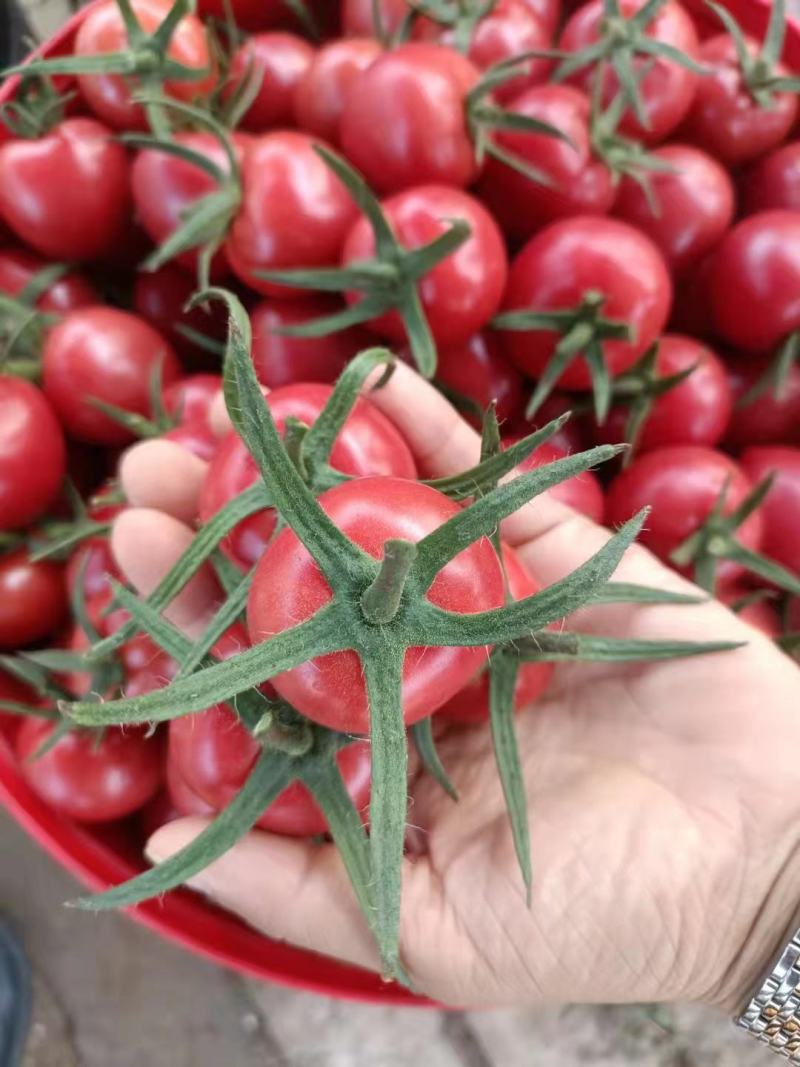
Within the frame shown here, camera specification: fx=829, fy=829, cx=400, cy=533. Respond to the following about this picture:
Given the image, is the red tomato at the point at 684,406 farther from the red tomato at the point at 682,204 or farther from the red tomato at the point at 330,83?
the red tomato at the point at 330,83

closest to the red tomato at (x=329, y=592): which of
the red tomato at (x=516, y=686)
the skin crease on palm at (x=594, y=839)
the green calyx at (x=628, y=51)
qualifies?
the red tomato at (x=516, y=686)

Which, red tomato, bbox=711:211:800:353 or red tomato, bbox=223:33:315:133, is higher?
red tomato, bbox=223:33:315:133

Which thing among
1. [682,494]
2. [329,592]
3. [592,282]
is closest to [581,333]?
[592,282]

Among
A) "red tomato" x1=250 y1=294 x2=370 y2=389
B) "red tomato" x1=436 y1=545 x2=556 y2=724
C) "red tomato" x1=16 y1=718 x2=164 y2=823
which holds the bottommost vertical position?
"red tomato" x1=16 y1=718 x2=164 y2=823

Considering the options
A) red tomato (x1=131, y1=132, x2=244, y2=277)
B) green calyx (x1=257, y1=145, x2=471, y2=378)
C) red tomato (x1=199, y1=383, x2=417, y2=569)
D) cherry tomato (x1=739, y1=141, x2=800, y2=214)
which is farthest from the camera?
cherry tomato (x1=739, y1=141, x2=800, y2=214)

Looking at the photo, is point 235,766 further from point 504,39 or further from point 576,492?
point 504,39

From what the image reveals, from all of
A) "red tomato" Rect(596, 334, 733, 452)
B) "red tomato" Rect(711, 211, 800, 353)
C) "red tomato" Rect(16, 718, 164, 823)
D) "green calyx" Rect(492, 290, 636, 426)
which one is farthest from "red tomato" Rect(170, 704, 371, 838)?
"red tomato" Rect(711, 211, 800, 353)

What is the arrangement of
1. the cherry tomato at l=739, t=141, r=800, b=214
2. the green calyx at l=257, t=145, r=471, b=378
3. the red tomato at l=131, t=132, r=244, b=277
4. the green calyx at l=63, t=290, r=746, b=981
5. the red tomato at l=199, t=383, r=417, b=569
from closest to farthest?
1. the green calyx at l=63, t=290, r=746, b=981
2. the red tomato at l=199, t=383, r=417, b=569
3. the green calyx at l=257, t=145, r=471, b=378
4. the red tomato at l=131, t=132, r=244, b=277
5. the cherry tomato at l=739, t=141, r=800, b=214

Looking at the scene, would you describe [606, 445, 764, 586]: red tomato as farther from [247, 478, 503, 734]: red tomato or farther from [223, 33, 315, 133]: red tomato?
[223, 33, 315, 133]: red tomato
